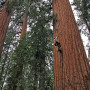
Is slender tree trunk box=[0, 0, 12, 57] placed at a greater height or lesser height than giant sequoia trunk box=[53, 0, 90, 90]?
greater

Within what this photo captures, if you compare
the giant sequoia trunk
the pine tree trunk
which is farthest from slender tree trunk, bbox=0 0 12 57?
the giant sequoia trunk

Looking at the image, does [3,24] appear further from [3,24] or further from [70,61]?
[70,61]

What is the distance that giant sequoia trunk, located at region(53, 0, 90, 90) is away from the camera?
1.81 meters

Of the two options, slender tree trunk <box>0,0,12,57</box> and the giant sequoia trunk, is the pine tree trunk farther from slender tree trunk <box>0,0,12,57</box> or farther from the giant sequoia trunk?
the giant sequoia trunk

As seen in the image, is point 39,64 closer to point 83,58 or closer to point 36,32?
point 36,32

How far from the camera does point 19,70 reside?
14.7 ft

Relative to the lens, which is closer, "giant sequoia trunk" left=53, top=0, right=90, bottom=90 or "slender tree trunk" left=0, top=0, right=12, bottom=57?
"giant sequoia trunk" left=53, top=0, right=90, bottom=90

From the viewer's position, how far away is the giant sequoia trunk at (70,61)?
71.2 inches

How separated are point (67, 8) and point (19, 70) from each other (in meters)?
3.25

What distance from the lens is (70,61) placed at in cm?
205

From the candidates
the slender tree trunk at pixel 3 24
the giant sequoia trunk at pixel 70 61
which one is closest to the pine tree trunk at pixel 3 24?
the slender tree trunk at pixel 3 24

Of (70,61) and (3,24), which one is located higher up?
Answer: (3,24)

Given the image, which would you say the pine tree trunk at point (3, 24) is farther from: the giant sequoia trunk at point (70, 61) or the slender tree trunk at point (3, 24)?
the giant sequoia trunk at point (70, 61)

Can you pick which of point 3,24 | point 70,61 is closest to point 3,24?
point 3,24
